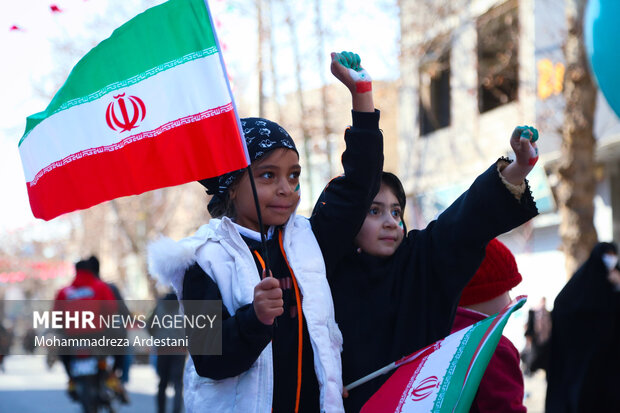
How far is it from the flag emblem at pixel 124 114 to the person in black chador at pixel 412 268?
0.68 m

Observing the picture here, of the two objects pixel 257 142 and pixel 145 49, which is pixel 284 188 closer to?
pixel 257 142

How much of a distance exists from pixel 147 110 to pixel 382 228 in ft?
2.93

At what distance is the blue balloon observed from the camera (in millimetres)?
2842

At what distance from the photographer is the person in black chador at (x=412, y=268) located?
218 cm

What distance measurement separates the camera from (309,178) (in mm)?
15195

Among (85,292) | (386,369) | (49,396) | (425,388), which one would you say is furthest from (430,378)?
(49,396)

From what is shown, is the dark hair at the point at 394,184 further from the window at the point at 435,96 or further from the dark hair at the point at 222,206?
the window at the point at 435,96

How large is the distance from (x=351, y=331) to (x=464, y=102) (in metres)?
14.6

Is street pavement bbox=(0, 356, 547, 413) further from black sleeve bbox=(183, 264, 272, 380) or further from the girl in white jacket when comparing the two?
black sleeve bbox=(183, 264, 272, 380)

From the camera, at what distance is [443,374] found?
221 cm

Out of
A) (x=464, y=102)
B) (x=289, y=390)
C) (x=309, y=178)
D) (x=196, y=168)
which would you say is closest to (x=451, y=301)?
(x=289, y=390)

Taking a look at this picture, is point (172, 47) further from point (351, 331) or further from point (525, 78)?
point (525, 78)

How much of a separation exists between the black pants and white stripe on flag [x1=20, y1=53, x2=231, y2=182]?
5988 mm

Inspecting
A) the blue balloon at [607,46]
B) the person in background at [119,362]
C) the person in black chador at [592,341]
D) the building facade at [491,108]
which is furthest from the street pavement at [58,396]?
the blue balloon at [607,46]
